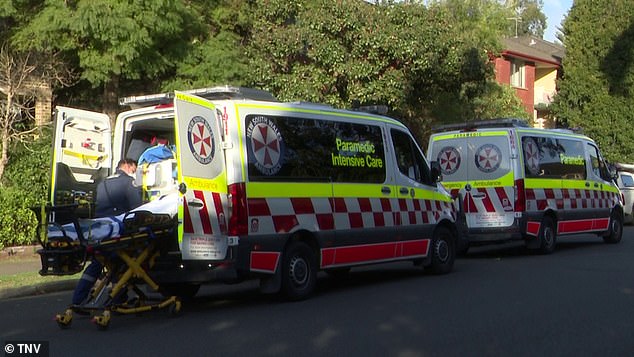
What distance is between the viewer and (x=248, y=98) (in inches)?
384

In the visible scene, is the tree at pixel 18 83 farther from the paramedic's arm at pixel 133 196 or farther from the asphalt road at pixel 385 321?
the paramedic's arm at pixel 133 196

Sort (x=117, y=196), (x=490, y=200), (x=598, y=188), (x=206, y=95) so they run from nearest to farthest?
(x=117, y=196) → (x=206, y=95) → (x=490, y=200) → (x=598, y=188)

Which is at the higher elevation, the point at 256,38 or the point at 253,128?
the point at 256,38

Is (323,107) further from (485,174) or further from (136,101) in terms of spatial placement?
(485,174)

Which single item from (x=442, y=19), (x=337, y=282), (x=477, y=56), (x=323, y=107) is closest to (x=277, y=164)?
(x=323, y=107)

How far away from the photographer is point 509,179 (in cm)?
1484

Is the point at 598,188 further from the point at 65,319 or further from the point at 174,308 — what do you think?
the point at 65,319

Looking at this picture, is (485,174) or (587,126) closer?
(485,174)

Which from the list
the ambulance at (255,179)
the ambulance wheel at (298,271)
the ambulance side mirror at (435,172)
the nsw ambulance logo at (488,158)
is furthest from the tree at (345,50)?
the ambulance wheel at (298,271)

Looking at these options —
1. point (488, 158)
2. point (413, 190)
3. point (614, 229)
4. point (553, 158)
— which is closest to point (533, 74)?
point (614, 229)

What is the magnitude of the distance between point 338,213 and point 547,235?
270 inches

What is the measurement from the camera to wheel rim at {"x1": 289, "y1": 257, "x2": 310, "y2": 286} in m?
9.67

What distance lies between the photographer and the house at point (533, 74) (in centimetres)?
→ 3925

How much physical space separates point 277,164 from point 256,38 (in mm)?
9820
